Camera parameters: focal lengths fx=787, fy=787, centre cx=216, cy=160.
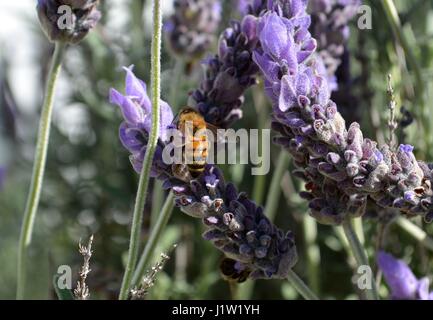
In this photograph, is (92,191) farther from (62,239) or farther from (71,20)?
(71,20)

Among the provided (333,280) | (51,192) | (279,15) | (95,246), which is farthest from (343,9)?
(51,192)

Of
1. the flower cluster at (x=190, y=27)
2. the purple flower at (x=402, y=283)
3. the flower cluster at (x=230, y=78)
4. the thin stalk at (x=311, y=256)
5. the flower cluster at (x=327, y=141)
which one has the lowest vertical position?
the purple flower at (x=402, y=283)

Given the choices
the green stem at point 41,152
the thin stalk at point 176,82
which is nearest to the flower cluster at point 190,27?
the thin stalk at point 176,82

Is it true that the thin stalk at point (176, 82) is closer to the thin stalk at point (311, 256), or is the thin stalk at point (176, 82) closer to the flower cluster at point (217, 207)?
the thin stalk at point (311, 256)

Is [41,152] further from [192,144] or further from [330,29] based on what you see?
[330,29]

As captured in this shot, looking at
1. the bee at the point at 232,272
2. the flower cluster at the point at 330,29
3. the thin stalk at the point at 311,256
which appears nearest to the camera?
the bee at the point at 232,272

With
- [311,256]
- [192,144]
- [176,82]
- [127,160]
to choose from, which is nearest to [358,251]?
[192,144]
